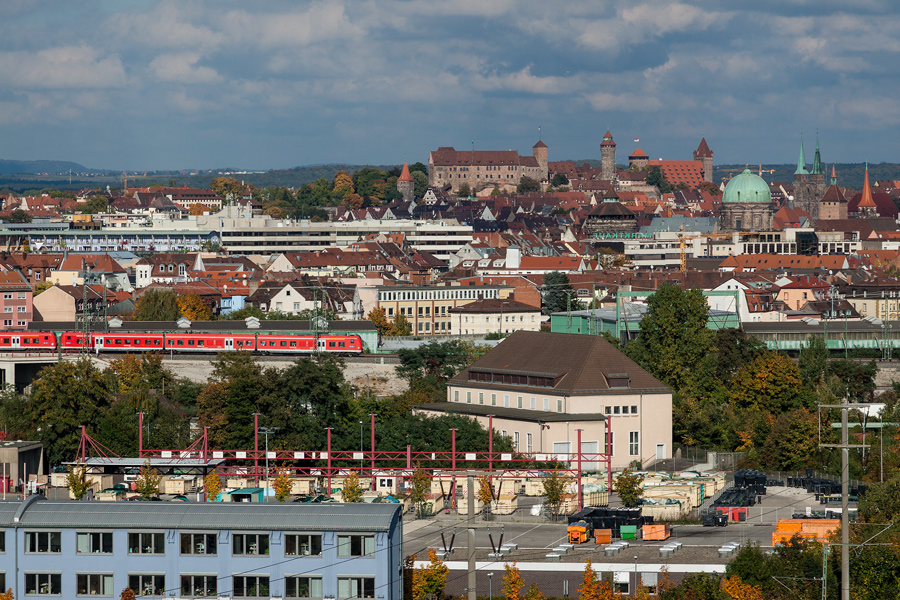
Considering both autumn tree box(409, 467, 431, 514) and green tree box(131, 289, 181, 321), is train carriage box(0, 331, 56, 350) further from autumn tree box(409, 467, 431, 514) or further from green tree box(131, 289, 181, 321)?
autumn tree box(409, 467, 431, 514)

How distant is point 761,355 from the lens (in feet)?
248

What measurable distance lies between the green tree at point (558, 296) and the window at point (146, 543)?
78.2 meters

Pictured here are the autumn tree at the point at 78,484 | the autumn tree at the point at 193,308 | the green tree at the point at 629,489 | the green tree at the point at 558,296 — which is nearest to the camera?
the green tree at the point at 629,489

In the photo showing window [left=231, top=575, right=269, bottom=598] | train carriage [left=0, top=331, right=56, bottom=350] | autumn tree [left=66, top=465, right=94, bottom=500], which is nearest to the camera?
window [left=231, top=575, right=269, bottom=598]

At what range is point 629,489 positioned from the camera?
47188 millimetres

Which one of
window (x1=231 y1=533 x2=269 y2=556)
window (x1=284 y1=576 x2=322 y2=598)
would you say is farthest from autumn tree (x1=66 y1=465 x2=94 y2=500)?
window (x1=284 y1=576 x2=322 y2=598)

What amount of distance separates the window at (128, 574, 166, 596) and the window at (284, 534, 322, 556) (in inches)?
118

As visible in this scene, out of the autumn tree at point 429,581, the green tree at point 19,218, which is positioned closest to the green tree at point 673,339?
the autumn tree at point 429,581

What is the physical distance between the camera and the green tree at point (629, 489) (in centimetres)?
4716

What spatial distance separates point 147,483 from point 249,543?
1407 cm

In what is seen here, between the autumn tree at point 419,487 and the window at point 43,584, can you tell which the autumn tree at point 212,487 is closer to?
the autumn tree at point 419,487

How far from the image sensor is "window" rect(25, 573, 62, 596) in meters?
34.2

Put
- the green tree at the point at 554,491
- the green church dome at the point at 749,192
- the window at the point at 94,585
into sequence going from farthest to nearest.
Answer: the green church dome at the point at 749,192 < the green tree at the point at 554,491 < the window at the point at 94,585

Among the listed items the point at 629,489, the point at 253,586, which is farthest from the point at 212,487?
the point at 253,586
